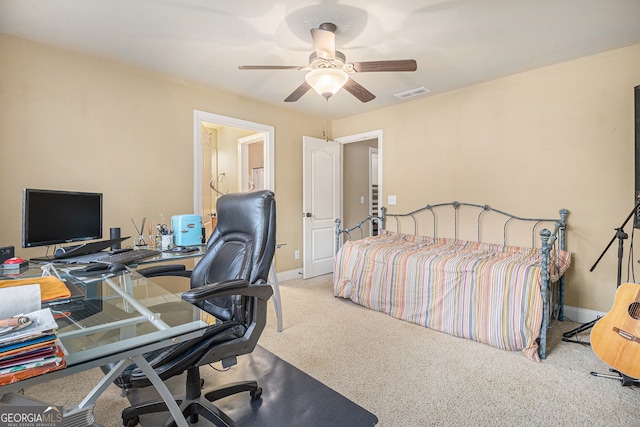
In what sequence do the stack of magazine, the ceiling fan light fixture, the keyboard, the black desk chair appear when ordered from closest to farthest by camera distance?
the stack of magazine < the black desk chair < the keyboard < the ceiling fan light fixture

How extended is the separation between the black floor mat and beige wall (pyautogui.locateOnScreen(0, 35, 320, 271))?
1.79 m

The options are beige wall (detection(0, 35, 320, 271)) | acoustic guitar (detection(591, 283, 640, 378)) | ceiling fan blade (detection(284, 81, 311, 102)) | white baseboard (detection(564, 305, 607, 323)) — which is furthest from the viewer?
white baseboard (detection(564, 305, 607, 323))

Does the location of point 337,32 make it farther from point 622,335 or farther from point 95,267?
point 622,335

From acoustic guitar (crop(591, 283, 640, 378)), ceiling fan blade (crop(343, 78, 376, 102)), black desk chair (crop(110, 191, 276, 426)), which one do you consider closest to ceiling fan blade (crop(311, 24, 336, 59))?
ceiling fan blade (crop(343, 78, 376, 102))

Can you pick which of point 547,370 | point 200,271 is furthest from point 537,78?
point 200,271

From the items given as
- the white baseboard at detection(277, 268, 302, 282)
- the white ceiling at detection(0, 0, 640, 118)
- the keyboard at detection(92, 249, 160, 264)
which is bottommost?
the white baseboard at detection(277, 268, 302, 282)

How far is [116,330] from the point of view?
3.43 ft

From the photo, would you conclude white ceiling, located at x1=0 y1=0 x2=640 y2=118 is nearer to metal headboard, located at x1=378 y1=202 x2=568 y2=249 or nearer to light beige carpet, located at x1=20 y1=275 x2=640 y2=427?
metal headboard, located at x1=378 y1=202 x2=568 y2=249

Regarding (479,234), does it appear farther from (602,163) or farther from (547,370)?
(547,370)

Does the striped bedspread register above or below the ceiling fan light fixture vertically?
below

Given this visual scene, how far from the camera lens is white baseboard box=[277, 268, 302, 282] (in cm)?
429

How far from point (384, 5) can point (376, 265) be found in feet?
7.23

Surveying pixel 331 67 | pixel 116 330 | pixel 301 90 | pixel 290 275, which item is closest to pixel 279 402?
pixel 116 330

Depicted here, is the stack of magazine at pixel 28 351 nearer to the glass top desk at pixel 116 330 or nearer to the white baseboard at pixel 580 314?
the glass top desk at pixel 116 330
